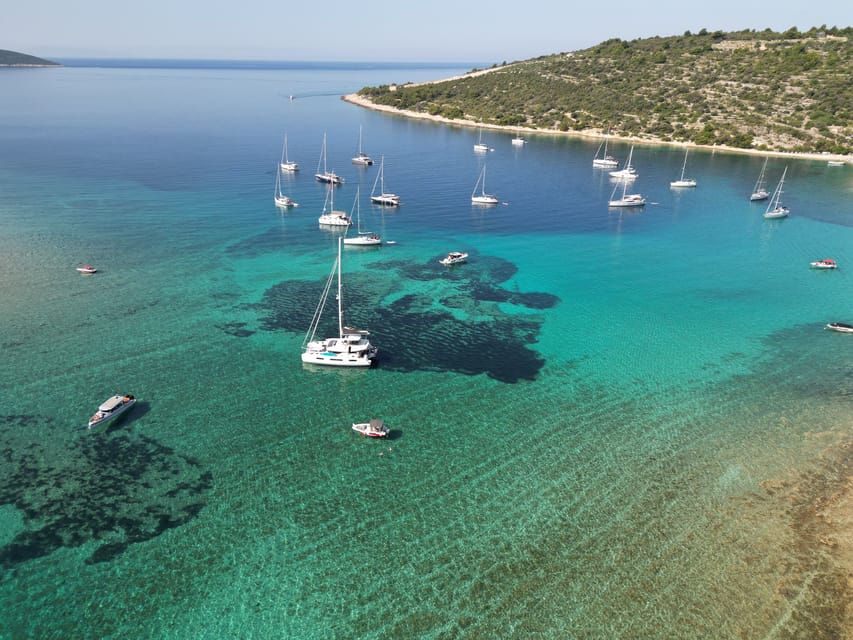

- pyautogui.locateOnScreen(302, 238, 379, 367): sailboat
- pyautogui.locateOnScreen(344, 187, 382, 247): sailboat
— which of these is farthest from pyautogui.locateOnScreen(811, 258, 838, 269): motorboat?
pyautogui.locateOnScreen(302, 238, 379, 367): sailboat

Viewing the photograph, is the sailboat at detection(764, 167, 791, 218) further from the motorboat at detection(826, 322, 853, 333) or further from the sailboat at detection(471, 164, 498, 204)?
the sailboat at detection(471, 164, 498, 204)

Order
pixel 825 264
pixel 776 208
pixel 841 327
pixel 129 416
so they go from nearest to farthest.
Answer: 1. pixel 129 416
2. pixel 841 327
3. pixel 825 264
4. pixel 776 208

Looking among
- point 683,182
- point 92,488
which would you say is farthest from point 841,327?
point 683,182

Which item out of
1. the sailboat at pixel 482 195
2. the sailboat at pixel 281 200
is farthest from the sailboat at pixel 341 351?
the sailboat at pixel 482 195

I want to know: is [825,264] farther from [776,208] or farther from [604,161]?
[604,161]

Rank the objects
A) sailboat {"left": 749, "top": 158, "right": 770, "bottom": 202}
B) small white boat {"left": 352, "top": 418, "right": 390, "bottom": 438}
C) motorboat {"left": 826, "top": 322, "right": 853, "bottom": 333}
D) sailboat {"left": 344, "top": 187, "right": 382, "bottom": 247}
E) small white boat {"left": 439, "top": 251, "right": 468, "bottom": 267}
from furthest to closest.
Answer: sailboat {"left": 749, "top": 158, "right": 770, "bottom": 202}, sailboat {"left": 344, "top": 187, "right": 382, "bottom": 247}, small white boat {"left": 439, "top": 251, "right": 468, "bottom": 267}, motorboat {"left": 826, "top": 322, "right": 853, "bottom": 333}, small white boat {"left": 352, "top": 418, "right": 390, "bottom": 438}

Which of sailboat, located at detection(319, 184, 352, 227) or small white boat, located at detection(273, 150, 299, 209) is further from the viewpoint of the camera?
small white boat, located at detection(273, 150, 299, 209)

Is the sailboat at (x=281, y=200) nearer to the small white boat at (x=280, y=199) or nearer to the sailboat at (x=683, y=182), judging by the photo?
the small white boat at (x=280, y=199)
